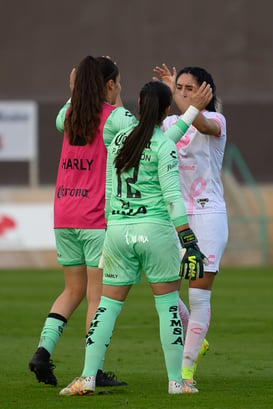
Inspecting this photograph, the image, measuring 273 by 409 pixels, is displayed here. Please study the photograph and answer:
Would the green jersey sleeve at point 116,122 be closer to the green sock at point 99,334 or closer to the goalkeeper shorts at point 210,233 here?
the goalkeeper shorts at point 210,233

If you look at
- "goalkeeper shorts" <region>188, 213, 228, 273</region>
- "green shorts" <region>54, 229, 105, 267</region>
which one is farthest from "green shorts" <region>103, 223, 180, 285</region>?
"goalkeeper shorts" <region>188, 213, 228, 273</region>

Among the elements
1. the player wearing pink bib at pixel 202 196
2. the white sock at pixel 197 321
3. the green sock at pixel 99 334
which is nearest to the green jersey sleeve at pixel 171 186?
the green sock at pixel 99 334

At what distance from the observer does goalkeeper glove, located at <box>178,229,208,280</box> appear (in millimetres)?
7180

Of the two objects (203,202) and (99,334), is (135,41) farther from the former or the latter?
(99,334)

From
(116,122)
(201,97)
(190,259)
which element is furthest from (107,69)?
(190,259)

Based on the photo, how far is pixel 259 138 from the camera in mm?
27562

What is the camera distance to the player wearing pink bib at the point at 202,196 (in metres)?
8.34

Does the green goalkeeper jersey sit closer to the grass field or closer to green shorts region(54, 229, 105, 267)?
green shorts region(54, 229, 105, 267)

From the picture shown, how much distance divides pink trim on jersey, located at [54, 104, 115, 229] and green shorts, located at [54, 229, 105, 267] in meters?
0.05

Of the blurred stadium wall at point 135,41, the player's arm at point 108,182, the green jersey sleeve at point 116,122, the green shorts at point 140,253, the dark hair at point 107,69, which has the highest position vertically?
the dark hair at point 107,69

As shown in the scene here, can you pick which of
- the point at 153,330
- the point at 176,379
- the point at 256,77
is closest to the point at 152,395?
the point at 176,379

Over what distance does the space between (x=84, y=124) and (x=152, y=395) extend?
5.87 ft

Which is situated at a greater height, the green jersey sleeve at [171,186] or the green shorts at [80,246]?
the green jersey sleeve at [171,186]

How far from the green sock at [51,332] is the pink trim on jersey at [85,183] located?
0.63m
